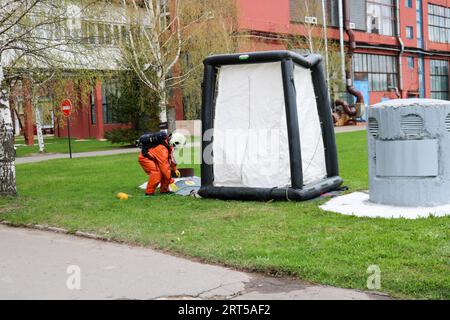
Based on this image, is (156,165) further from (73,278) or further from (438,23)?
(438,23)

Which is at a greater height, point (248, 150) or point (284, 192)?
point (248, 150)

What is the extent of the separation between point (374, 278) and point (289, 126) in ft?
16.9

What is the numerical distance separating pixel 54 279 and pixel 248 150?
5.64 meters

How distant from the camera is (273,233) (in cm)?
793

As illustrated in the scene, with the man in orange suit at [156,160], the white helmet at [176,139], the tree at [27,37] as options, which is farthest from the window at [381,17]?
the man in orange suit at [156,160]

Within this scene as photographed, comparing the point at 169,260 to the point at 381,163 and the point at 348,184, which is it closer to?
the point at 381,163

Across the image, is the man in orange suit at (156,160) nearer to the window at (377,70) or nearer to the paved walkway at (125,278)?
the paved walkway at (125,278)

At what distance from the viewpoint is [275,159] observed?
11016 millimetres

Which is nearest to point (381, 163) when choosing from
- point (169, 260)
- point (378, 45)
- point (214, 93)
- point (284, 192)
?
point (284, 192)

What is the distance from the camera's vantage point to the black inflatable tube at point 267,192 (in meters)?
10.5

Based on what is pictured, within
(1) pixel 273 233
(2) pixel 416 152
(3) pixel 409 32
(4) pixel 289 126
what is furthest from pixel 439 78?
(1) pixel 273 233

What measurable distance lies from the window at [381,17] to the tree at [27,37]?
46.1 m

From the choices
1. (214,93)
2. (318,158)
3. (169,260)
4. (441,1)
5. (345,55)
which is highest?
(441,1)

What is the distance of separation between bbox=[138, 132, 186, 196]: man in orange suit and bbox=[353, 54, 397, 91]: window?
145 ft
